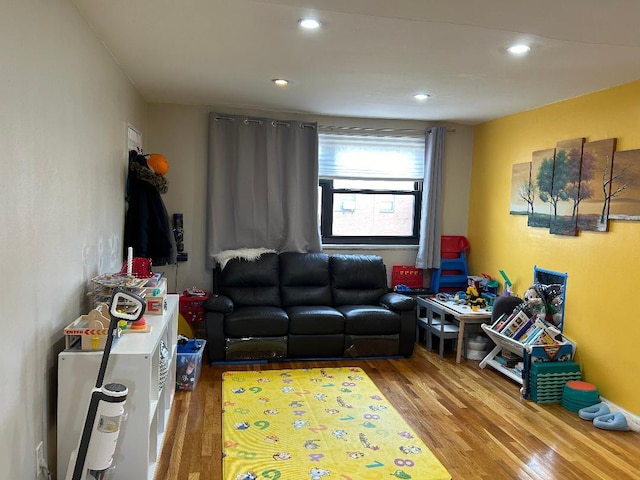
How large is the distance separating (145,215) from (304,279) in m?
1.75

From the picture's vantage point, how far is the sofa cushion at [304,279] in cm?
483

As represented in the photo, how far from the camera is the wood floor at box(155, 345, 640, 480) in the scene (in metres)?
2.72

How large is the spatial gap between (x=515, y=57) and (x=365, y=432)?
2506mm

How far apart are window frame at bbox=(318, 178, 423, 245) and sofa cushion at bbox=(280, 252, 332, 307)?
442mm

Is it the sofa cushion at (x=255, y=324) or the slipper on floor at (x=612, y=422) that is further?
the sofa cushion at (x=255, y=324)

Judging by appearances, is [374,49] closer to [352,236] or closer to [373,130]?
[373,130]

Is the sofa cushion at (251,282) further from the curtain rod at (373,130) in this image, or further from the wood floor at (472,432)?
the curtain rod at (373,130)

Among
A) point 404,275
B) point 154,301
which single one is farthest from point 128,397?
point 404,275

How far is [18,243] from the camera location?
71.7 inches

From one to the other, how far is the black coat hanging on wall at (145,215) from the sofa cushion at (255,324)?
0.82 m

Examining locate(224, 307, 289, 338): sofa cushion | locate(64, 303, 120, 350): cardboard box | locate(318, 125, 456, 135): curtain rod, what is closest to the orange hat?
locate(224, 307, 289, 338): sofa cushion

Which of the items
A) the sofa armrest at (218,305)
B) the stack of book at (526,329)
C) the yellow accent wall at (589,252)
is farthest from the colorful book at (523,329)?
the sofa armrest at (218,305)

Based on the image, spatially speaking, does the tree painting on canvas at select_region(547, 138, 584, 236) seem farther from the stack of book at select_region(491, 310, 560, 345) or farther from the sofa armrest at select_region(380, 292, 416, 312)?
the sofa armrest at select_region(380, 292, 416, 312)

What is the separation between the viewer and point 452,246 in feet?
17.8
